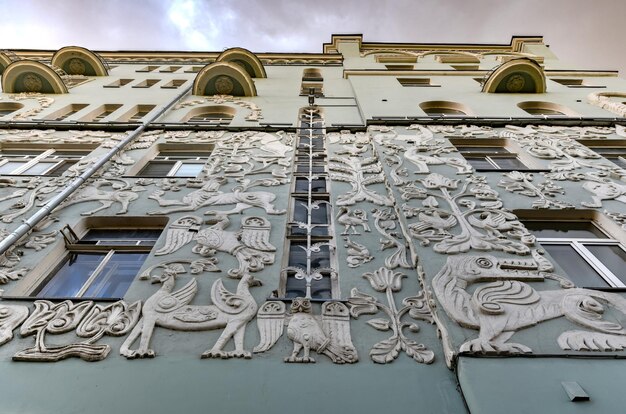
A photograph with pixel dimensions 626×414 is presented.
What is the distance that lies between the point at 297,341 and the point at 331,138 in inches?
258

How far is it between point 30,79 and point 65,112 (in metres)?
2.52

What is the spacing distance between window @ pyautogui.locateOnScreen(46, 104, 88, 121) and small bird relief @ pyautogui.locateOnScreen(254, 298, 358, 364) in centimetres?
1117

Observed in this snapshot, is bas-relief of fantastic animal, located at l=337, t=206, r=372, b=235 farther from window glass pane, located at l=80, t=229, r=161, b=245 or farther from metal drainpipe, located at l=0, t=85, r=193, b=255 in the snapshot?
metal drainpipe, located at l=0, t=85, r=193, b=255

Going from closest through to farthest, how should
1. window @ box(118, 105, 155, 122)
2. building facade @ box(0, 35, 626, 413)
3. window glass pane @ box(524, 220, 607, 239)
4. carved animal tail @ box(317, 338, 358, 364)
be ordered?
building facade @ box(0, 35, 626, 413)
carved animal tail @ box(317, 338, 358, 364)
window glass pane @ box(524, 220, 607, 239)
window @ box(118, 105, 155, 122)

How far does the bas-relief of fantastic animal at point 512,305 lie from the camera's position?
3.91 m

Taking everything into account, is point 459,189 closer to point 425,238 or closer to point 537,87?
point 425,238

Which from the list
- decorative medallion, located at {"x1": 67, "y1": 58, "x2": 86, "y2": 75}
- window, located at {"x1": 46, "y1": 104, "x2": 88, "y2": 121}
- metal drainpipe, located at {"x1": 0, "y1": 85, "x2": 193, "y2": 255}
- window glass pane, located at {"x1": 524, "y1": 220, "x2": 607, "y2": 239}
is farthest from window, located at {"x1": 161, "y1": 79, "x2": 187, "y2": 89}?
window glass pane, located at {"x1": 524, "y1": 220, "x2": 607, "y2": 239}

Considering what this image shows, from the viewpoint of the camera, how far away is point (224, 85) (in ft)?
46.3

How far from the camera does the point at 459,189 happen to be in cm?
705

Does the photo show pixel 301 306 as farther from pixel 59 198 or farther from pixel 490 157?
pixel 490 157

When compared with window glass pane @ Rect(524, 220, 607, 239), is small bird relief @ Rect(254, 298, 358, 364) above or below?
below

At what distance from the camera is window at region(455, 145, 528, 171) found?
9039 mm

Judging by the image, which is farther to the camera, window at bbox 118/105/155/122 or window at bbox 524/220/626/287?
window at bbox 118/105/155/122

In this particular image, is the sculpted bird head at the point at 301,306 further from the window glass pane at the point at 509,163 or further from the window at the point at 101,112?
the window at the point at 101,112
